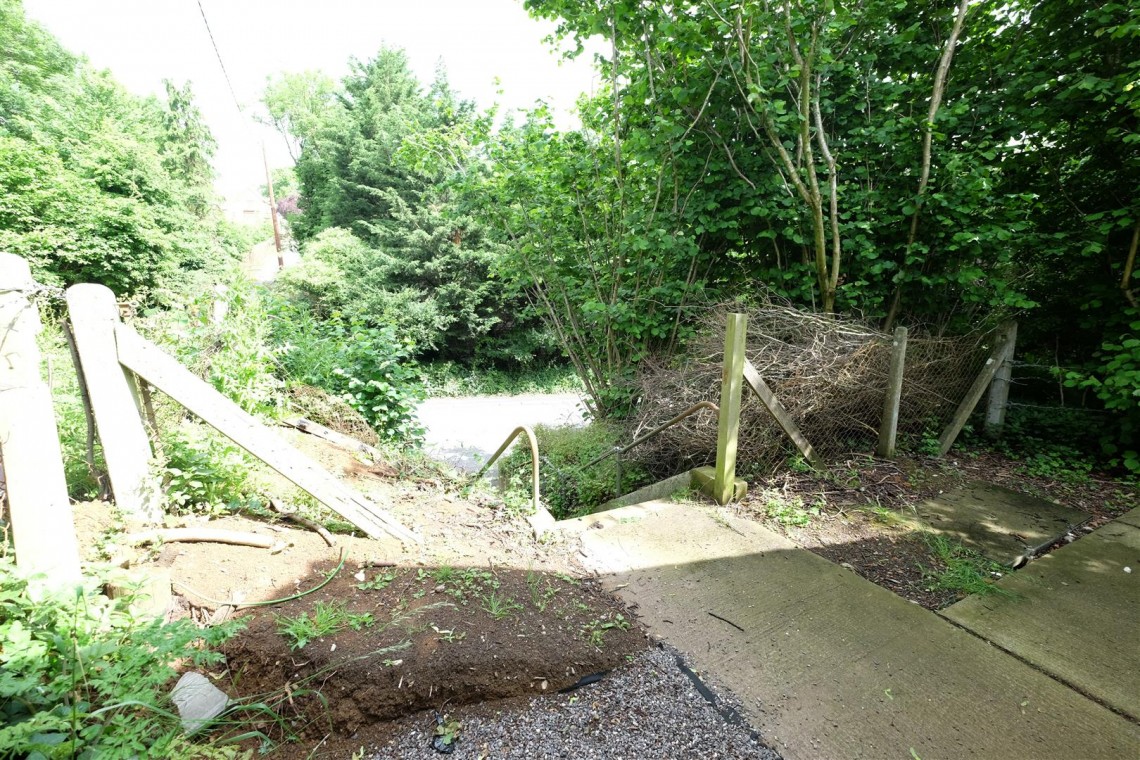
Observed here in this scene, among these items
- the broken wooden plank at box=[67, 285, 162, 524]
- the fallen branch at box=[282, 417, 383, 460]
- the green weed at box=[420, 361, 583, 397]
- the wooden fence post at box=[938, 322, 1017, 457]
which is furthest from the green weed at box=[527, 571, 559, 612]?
the green weed at box=[420, 361, 583, 397]

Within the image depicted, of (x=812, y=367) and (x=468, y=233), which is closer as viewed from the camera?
(x=812, y=367)

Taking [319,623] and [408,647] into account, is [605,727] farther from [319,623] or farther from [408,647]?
[319,623]

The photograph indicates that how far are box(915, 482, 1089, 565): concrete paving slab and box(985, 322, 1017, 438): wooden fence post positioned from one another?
1.11 meters

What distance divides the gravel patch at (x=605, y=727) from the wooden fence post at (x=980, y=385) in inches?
145

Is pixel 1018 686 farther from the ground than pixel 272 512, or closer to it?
closer to it

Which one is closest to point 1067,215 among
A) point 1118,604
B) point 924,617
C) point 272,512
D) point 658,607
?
point 1118,604

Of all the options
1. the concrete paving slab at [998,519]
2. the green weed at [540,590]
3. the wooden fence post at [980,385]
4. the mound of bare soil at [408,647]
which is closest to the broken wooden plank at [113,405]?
the mound of bare soil at [408,647]

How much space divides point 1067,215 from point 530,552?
17.5 ft

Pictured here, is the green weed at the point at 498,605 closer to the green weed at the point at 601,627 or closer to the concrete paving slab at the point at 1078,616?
the green weed at the point at 601,627

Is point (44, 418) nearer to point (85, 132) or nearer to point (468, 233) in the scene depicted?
point (468, 233)

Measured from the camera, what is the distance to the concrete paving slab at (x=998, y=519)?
8.99 feet

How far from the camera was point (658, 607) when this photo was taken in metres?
2.28

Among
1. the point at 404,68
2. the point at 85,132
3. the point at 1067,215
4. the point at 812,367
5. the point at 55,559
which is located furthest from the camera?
the point at 404,68

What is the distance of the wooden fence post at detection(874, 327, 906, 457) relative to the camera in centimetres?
371
